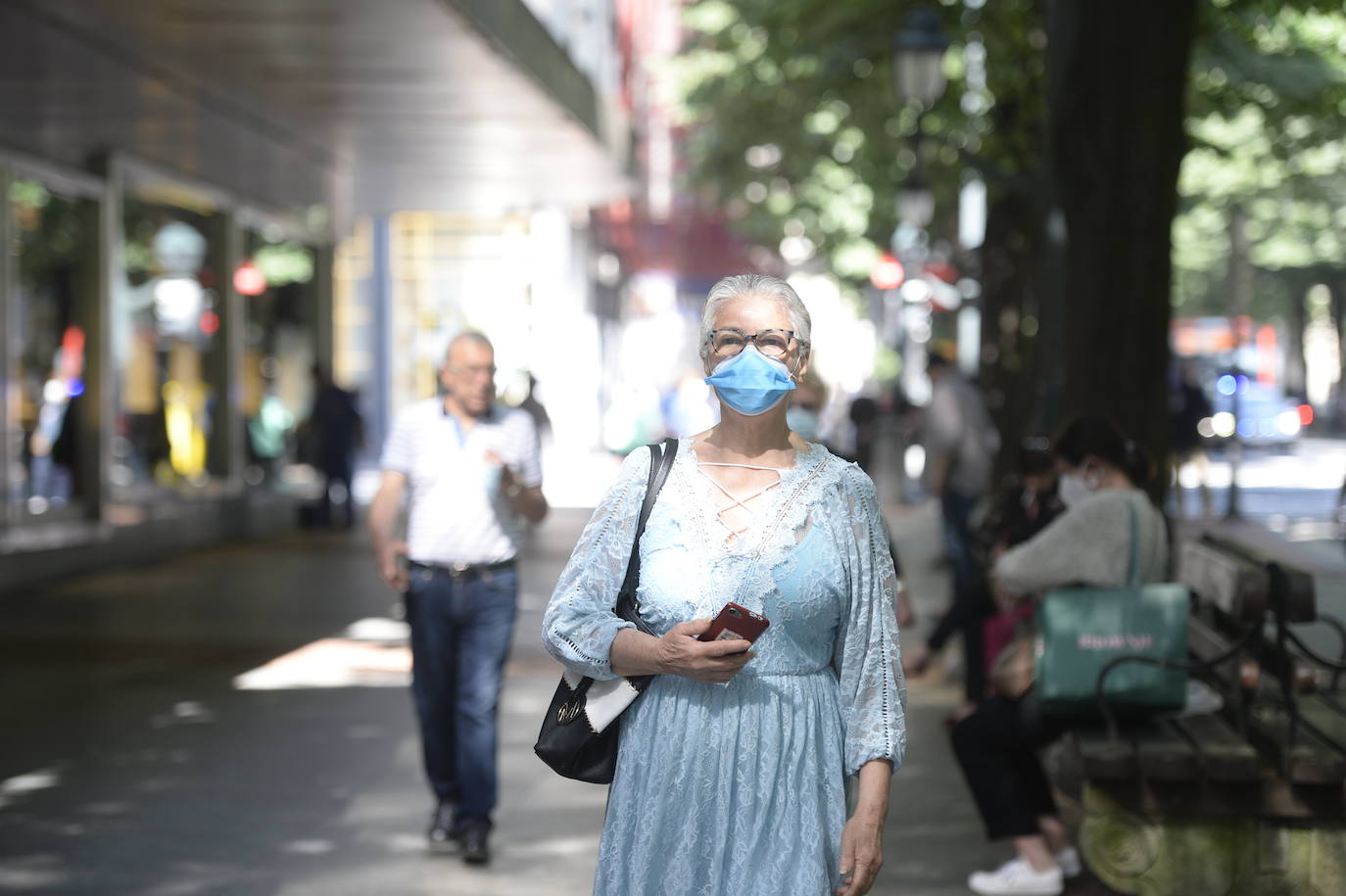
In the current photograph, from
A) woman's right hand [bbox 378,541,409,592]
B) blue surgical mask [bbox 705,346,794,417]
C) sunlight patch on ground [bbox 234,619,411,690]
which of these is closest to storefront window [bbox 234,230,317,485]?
sunlight patch on ground [bbox 234,619,411,690]

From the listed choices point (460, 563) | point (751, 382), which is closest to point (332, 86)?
point (460, 563)

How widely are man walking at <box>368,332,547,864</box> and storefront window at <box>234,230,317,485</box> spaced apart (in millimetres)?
15562

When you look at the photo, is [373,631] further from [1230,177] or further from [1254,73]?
[1230,177]

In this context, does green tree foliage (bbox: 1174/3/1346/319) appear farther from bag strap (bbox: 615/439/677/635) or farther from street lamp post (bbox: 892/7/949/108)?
bag strap (bbox: 615/439/677/635)

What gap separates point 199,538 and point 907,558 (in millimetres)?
7327

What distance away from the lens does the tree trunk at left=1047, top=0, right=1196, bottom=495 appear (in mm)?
10102

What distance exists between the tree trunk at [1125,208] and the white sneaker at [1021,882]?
3.96 m

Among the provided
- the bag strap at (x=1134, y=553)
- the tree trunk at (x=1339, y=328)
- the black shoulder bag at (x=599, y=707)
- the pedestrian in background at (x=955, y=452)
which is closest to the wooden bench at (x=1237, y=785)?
the bag strap at (x=1134, y=553)

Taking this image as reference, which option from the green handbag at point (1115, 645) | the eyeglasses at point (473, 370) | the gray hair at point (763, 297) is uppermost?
the gray hair at point (763, 297)

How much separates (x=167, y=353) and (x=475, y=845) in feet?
47.0

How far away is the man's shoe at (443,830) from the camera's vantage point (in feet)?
23.2

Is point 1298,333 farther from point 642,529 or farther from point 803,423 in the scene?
point 642,529

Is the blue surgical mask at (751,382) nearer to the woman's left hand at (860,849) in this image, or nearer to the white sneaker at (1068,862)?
the woman's left hand at (860,849)

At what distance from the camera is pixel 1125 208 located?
1020 centimetres
